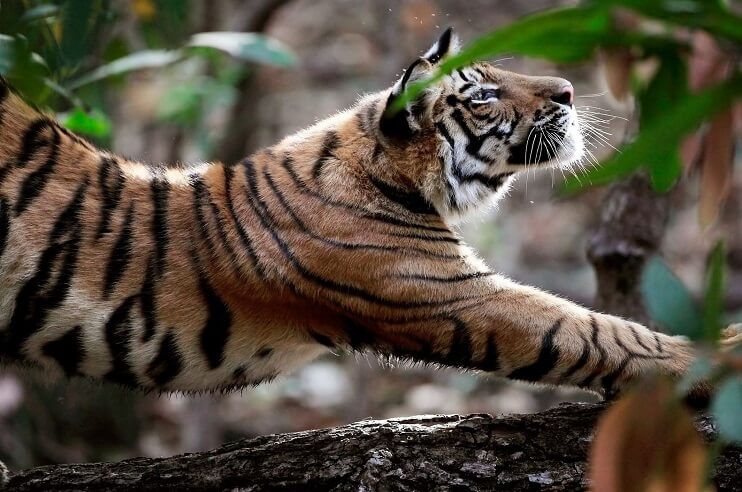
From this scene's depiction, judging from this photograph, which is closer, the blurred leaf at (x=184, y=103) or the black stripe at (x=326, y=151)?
the black stripe at (x=326, y=151)

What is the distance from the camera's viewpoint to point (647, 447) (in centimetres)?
92

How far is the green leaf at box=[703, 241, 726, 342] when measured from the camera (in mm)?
917

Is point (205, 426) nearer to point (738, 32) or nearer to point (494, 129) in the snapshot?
point (494, 129)

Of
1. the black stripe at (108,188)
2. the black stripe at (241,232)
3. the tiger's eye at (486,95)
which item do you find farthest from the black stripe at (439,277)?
the black stripe at (108,188)

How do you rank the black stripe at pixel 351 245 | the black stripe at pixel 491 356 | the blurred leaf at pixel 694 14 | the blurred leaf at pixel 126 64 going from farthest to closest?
1. the blurred leaf at pixel 126 64
2. the black stripe at pixel 351 245
3. the black stripe at pixel 491 356
4. the blurred leaf at pixel 694 14

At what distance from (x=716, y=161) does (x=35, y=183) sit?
2439mm

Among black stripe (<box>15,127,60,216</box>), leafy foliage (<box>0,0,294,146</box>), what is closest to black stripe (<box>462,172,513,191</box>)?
leafy foliage (<box>0,0,294,146</box>)

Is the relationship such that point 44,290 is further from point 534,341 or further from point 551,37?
point 551,37

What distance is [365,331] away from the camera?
2963 millimetres

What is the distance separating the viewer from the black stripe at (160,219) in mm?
2975

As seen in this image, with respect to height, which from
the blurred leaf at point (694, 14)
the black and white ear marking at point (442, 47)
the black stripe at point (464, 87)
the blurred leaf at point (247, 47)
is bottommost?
the blurred leaf at point (247, 47)

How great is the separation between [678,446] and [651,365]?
1859mm

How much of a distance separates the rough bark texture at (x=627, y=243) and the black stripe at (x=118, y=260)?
5.44 feet

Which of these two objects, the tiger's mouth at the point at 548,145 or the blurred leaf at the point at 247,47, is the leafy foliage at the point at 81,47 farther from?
the tiger's mouth at the point at 548,145
